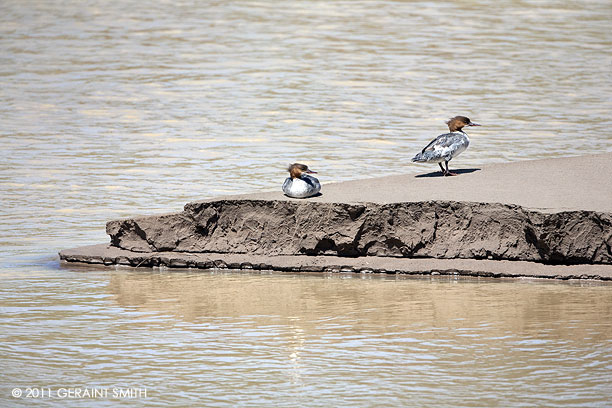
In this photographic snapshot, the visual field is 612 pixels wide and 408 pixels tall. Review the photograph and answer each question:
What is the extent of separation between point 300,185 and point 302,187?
0.02m

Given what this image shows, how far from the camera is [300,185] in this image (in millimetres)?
7867

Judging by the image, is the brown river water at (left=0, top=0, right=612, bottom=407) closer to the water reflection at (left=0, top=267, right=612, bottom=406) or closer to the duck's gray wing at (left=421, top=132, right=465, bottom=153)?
the water reflection at (left=0, top=267, right=612, bottom=406)

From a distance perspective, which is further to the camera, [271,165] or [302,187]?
[271,165]

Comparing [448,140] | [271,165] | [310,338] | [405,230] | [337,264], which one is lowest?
[310,338]

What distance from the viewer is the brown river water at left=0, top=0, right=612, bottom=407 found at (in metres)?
5.25

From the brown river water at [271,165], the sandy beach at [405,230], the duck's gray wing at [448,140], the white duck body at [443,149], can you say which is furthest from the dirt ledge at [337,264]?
the duck's gray wing at [448,140]

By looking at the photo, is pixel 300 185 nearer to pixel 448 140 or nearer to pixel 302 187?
pixel 302 187

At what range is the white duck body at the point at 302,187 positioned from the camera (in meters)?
7.85

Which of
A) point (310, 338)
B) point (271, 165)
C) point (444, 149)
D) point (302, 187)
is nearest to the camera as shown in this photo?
point (310, 338)

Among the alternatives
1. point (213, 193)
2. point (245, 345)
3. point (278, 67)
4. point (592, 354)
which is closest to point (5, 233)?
point (213, 193)

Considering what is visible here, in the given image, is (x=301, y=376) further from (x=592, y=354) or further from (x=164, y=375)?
(x=592, y=354)

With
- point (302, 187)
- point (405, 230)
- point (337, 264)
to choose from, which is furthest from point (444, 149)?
point (337, 264)

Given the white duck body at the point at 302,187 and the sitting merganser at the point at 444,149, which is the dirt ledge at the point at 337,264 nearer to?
the white duck body at the point at 302,187

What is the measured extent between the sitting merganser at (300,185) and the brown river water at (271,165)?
61cm
